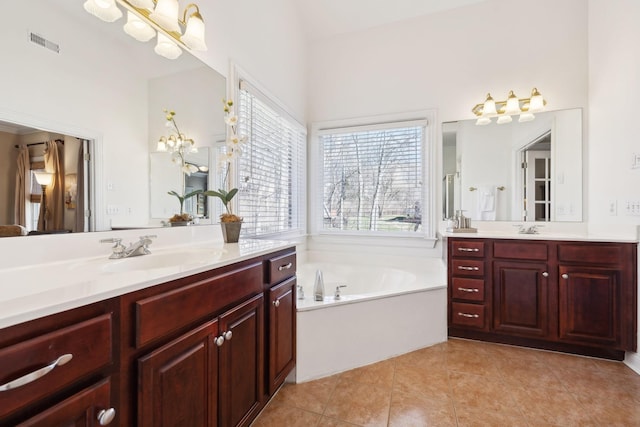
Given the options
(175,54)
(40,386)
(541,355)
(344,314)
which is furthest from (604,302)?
(175,54)

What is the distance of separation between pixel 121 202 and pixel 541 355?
9.48 feet

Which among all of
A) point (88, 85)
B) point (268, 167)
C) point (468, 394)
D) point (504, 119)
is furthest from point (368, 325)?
point (504, 119)

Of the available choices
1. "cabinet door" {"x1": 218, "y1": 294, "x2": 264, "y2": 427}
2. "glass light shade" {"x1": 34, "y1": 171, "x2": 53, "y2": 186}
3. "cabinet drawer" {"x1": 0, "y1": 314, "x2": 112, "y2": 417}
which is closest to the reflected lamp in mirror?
"glass light shade" {"x1": 34, "y1": 171, "x2": 53, "y2": 186}

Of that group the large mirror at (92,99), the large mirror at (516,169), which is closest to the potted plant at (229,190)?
the large mirror at (92,99)

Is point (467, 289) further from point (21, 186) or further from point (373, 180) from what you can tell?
point (21, 186)

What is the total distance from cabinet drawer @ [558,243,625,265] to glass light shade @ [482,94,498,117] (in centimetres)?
133

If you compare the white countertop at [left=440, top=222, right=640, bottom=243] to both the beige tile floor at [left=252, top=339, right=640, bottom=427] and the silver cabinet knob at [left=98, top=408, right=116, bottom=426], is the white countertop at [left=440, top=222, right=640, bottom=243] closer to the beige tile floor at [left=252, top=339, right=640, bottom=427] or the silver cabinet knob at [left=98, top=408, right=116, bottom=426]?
the beige tile floor at [left=252, top=339, right=640, bottom=427]

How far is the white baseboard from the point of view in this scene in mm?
1930

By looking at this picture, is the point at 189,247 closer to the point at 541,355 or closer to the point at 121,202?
the point at 121,202

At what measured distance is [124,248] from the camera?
4.03ft

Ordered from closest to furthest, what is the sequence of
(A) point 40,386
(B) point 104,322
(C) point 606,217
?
(A) point 40,386, (B) point 104,322, (C) point 606,217

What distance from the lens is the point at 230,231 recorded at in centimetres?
174

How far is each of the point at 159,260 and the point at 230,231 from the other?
468 millimetres

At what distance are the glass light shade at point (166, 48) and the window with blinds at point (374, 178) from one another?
1.95 m
